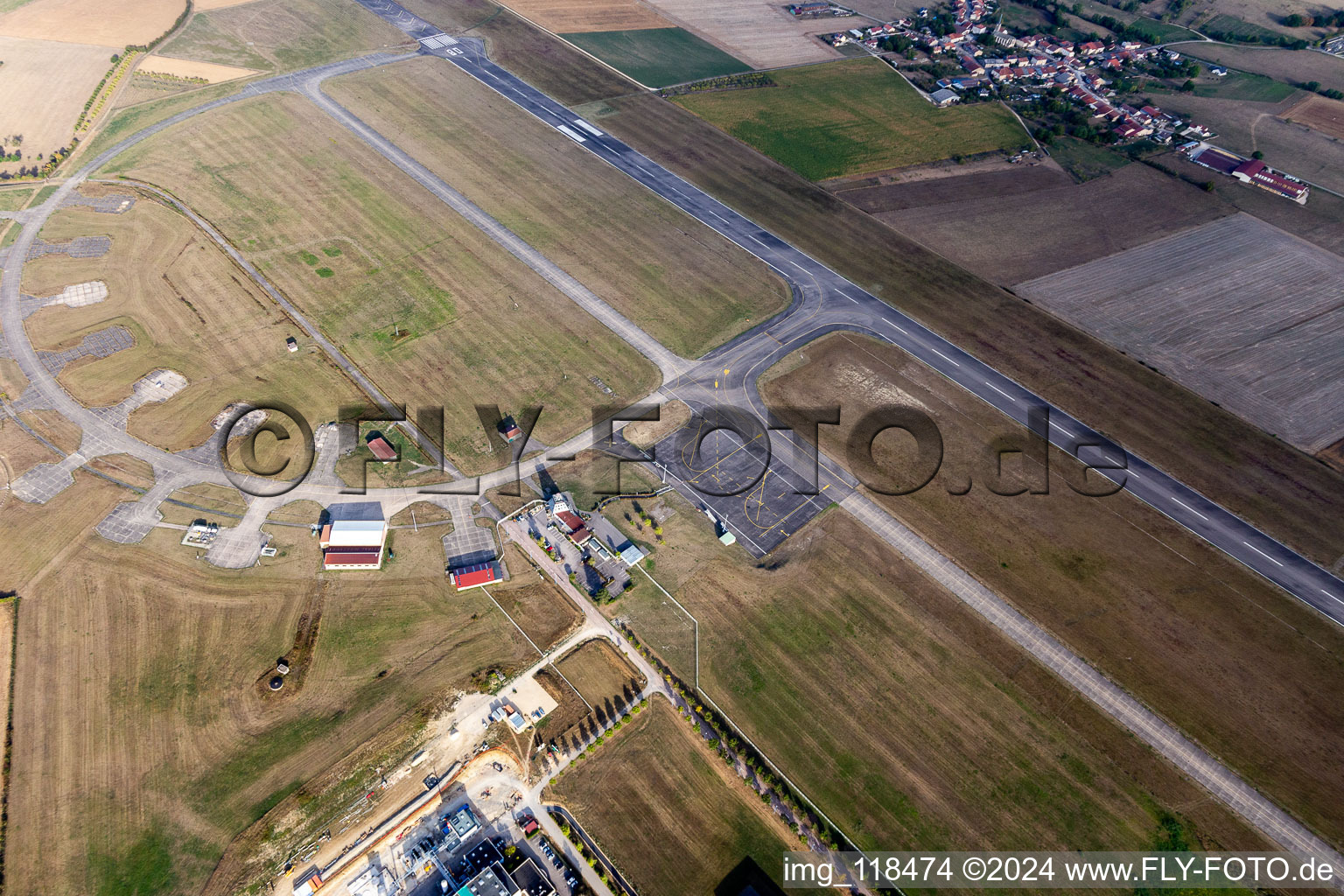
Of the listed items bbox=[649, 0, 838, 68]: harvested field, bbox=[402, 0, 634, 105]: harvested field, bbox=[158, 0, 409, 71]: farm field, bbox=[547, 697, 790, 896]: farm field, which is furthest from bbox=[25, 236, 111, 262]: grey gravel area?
bbox=[649, 0, 838, 68]: harvested field

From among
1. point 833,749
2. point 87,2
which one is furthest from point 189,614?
point 87,2

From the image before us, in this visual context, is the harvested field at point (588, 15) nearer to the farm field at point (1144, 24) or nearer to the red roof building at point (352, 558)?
the farm field at point (1144, 24)

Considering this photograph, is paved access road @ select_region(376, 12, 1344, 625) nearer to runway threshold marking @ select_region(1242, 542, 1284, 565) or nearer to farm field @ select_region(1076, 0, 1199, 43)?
runway threshold marking @ select_region(1242, 542, 1284, 565)

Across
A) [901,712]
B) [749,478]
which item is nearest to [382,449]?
[749,478]

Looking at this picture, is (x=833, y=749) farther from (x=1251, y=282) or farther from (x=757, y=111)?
(x=757, y=111)

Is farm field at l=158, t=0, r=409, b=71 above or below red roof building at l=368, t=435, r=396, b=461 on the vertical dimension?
above

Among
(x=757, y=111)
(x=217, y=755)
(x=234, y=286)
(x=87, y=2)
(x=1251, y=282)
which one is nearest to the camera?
(x=217, y=755)
